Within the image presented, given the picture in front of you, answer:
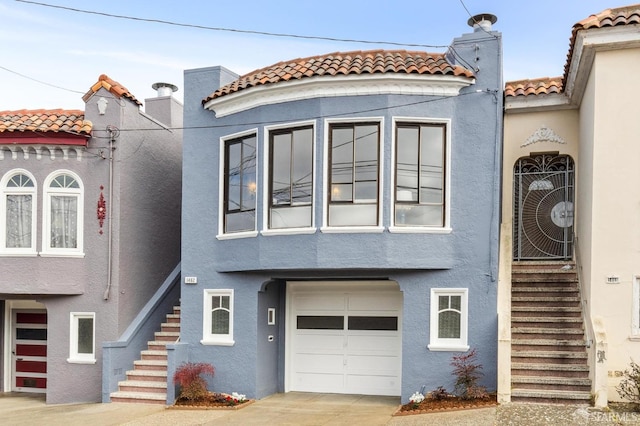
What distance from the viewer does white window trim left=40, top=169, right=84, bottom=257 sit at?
15.8 m

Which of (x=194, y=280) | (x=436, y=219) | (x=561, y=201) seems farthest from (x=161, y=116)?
(x=561, y=201)

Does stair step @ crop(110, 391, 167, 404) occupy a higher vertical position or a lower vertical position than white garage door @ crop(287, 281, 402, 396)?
lower

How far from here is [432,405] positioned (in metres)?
12.5

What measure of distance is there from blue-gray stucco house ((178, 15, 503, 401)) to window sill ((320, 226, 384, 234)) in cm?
2

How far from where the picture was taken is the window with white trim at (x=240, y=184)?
14.6m

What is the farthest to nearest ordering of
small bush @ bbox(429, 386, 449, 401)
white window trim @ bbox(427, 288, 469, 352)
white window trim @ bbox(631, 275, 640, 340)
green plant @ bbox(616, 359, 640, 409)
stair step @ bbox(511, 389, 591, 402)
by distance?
white window trim @ bbox(427, 288, 469, 352) → small bush @ bbox(429, 386, 449, 401) → white window trim @ bbox(631, 275, 640, 340) → stair step @ bbox(511, 389, 591, 402) → green plant @ bbox(616, 359, 640, 409)

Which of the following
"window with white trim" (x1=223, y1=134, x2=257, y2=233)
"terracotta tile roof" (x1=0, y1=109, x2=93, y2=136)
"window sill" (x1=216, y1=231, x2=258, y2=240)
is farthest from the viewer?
"terracotta tile roof" (x1=0, y1=109, x2=93, y2=136)

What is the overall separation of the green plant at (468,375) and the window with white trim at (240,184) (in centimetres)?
477

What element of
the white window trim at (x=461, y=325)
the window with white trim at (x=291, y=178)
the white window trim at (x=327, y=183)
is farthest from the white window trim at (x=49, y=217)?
the white window trim at (x=461, y=325)

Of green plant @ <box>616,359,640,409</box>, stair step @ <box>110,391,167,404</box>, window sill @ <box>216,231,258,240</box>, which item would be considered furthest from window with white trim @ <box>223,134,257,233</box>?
green plant @ <box>616,359,640,409</box>

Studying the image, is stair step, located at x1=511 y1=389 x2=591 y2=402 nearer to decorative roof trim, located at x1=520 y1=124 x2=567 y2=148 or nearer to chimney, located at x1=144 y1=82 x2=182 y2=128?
decorative roof trim, located at x1=520 y1=124 x2=567 y2=148

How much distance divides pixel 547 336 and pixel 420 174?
374 cm

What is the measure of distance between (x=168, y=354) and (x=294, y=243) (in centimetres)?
345

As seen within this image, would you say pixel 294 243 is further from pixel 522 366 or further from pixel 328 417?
pixel 522 366
